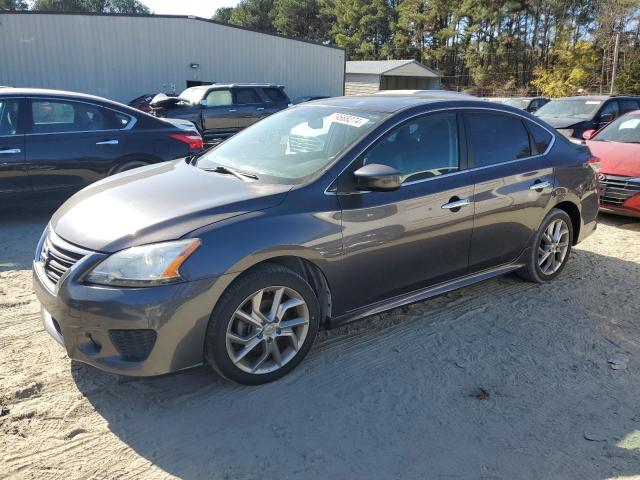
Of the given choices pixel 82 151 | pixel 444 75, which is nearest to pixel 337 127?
pixel 82 151

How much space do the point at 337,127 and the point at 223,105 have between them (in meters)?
10.5

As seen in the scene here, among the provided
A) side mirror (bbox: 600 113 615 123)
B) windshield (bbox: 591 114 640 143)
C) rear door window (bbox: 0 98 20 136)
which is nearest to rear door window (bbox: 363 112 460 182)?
rear door window (bbox: 0 98 20 136)

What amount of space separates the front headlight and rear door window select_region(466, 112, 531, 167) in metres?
2.38

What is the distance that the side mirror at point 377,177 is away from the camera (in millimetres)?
3172

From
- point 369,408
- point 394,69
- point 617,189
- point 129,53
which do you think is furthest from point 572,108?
point 394,69

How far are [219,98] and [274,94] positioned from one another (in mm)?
1779

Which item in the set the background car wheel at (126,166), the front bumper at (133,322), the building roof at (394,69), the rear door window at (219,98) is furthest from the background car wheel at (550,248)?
the building roof at (394,69)

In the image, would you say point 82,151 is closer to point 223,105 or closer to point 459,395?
point 459,395

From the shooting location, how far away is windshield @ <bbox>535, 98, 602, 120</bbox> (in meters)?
12.0

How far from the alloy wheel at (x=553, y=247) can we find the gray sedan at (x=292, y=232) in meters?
0.15

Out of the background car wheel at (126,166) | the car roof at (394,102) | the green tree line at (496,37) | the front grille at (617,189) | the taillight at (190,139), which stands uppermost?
the green tree line at (496,37)

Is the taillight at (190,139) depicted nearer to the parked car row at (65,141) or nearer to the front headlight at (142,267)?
the parked car row at (65,141)

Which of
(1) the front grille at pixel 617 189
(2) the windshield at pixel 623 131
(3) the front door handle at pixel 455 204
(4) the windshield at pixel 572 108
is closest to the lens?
(3) the front door handle at pixel 455 204

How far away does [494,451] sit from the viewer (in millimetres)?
2627
